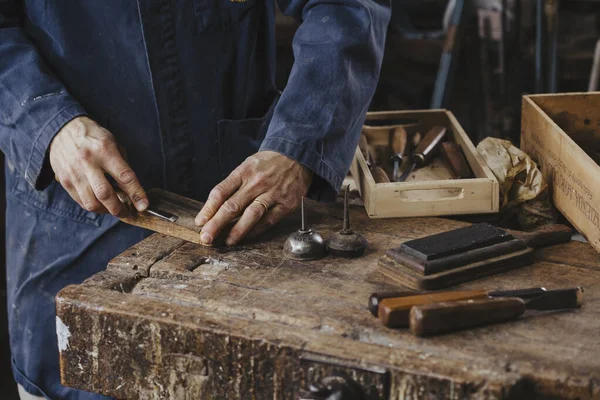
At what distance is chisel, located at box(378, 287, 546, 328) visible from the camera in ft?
3.67

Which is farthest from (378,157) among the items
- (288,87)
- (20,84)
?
(20,84)

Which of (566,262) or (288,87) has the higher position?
(288,87)

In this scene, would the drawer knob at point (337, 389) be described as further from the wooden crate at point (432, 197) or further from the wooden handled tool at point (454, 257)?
the wooden crate at point (432, 197)

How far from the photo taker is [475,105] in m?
4.35

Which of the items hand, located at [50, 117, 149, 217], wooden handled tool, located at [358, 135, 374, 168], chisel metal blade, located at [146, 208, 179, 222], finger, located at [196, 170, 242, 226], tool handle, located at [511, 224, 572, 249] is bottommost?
wooden handled tool, located at [358, 135, 374, 168]

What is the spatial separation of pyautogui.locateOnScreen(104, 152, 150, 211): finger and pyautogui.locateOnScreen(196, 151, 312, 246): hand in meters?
0.13

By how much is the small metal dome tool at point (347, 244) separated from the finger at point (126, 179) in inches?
15.3

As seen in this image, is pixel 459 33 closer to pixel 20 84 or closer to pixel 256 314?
pixel 20 84

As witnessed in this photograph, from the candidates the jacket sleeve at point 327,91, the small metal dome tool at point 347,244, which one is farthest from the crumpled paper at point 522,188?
the small metal dome tool at point 347,244

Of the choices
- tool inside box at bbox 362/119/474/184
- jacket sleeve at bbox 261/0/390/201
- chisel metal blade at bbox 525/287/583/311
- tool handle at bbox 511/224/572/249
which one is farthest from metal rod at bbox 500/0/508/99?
chisel metal blade at bbox 525/287/583/311

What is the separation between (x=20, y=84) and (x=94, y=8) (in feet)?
0.76

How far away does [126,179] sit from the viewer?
4.91ft

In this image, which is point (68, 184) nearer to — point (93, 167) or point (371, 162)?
point (93, 167)

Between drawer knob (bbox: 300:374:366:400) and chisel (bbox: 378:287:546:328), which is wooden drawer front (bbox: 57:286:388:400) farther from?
chisel (bbox: 378:287:546:328)
